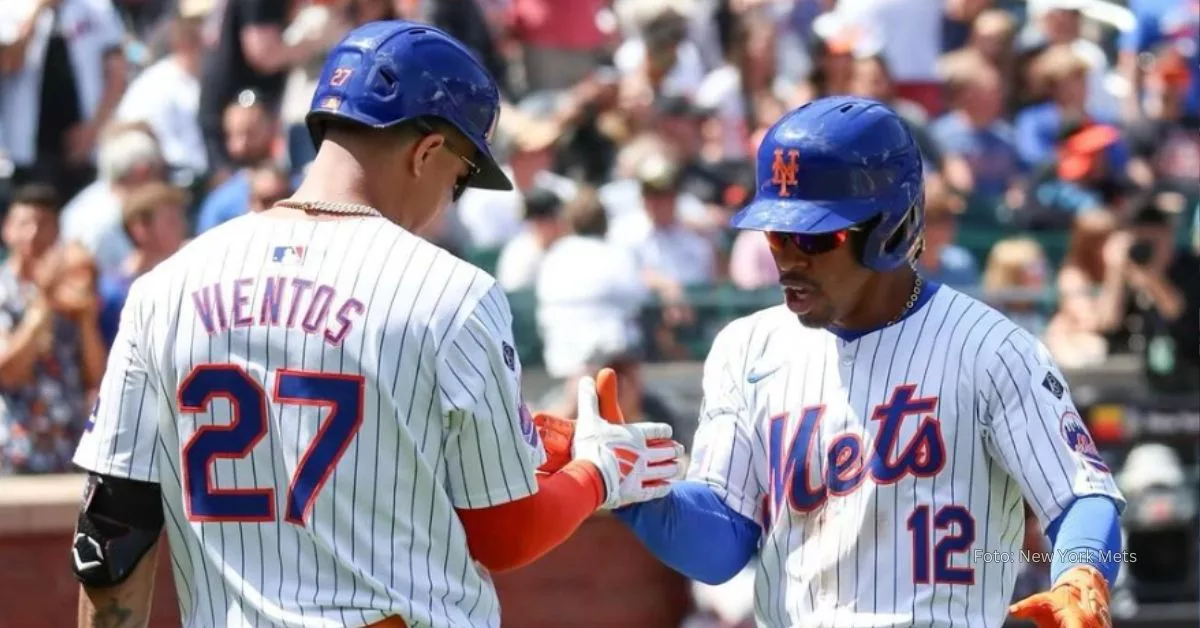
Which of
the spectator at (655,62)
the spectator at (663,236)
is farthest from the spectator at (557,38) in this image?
the spectator at (663,236)

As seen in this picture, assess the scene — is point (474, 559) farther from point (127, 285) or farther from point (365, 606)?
point (127, 285)

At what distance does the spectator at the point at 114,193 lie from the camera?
8.13m

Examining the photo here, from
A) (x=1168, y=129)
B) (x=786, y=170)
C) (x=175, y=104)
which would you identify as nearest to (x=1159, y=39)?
(x=1168, y=129)

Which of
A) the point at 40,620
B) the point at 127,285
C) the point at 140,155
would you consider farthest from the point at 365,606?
the point at 140,155

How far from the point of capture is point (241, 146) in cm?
874

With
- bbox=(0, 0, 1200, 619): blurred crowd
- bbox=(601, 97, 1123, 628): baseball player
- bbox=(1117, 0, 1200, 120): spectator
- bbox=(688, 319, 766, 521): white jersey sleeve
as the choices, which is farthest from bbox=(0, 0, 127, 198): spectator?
bbox=(601, 97, 1123, 628): baseball player

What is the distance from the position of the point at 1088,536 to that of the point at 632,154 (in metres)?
5.75

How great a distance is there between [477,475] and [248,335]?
43 centimetres

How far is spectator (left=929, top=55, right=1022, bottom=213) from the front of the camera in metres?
10.1

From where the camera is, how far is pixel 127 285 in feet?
25.6

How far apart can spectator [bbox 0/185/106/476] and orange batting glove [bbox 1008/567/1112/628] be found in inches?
177

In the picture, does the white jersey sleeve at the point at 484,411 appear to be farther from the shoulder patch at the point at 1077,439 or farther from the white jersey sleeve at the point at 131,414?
the shoulder patch at the point at 1077,439

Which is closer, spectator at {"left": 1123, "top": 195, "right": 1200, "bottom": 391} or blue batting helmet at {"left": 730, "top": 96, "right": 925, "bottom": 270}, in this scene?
blue batting helmet at {"left": 730, "top": 96, "right": 925, "bottom": 270}

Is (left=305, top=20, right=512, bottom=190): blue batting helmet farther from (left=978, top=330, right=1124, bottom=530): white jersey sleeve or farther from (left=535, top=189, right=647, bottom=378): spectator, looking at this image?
(left=535, top=189, right=647, bottom=378): spectator
